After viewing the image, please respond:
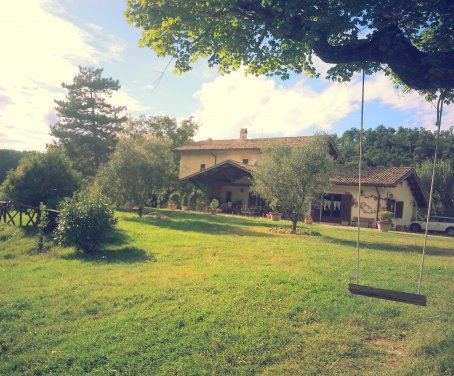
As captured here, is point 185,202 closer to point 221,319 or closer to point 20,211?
point 20,211

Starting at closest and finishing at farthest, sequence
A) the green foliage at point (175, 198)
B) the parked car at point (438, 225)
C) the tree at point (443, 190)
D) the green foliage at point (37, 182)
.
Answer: the green foliage at point (37, 182), the parked car at point (438, 225), the green foliage at point (175, 198), the tree at point (443, 190)

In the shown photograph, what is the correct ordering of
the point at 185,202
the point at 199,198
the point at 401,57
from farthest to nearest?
1. the point at 185,202
2. the point at 199,198
3. the point at 401,57

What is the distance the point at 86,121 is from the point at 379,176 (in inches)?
1247

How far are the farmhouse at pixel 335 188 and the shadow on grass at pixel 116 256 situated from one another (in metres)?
11.7

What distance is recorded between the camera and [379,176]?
86.4 feet

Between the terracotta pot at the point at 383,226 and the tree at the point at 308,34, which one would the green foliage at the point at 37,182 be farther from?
the terracotta pot at the point at 383,226

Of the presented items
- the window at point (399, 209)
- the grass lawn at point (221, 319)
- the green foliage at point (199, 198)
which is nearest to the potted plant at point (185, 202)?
the green foliage at point (199, 198)

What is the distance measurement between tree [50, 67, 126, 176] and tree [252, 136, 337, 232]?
28.2m

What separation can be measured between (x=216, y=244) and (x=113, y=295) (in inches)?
237

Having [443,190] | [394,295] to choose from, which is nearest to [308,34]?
[394,295]

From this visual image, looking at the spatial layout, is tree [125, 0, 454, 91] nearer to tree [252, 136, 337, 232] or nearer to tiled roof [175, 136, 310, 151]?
tree [252, 136, 337, 232]

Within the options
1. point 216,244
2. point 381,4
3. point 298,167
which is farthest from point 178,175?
point 381,4

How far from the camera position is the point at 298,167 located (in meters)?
16.9

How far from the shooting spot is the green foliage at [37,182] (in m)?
17.3
